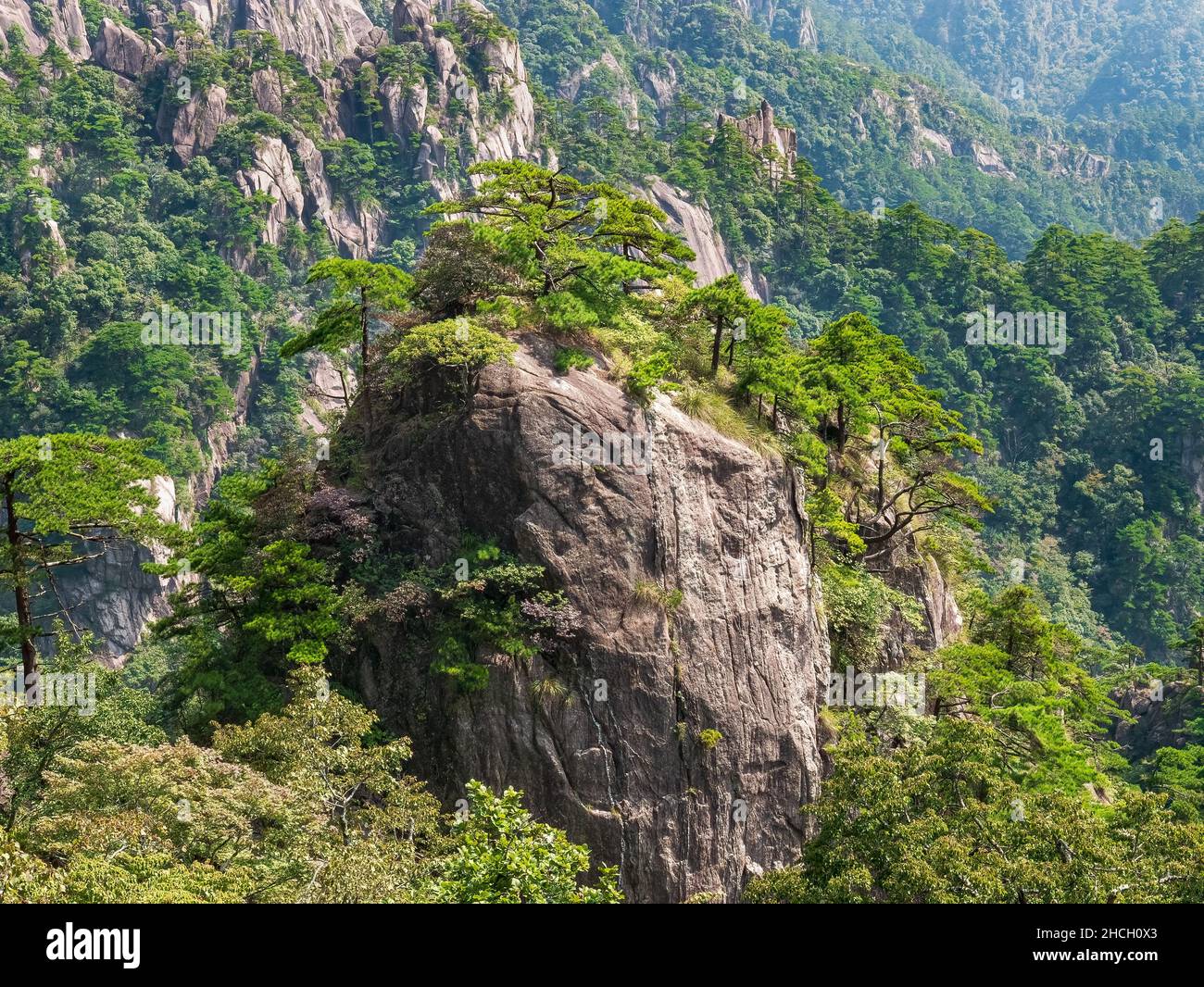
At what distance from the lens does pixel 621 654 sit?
2053 cm

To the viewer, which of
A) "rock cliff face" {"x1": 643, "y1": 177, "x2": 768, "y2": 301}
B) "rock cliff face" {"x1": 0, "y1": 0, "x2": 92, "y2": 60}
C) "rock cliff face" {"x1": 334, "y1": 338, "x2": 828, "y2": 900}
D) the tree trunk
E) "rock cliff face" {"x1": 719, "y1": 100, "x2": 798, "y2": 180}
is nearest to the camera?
the tree trunk

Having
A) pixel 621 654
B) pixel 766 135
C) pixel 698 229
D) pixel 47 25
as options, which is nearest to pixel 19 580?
pixel 621 654

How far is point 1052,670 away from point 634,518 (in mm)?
12892

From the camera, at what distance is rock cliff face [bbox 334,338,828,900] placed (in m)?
20.2

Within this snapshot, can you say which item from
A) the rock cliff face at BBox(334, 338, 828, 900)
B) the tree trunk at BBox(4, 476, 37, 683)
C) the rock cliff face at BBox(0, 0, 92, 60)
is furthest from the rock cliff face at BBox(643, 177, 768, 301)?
the tree trunk at BBox(4, 476, 37, 683)

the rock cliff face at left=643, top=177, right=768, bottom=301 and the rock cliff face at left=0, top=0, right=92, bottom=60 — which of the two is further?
the rock cliff face at left=0, top=0, right=92, bottom=60

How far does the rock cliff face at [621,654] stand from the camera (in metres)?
20.2

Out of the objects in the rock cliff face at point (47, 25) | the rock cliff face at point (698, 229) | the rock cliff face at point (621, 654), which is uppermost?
the rock cliff face at point (47, 25)

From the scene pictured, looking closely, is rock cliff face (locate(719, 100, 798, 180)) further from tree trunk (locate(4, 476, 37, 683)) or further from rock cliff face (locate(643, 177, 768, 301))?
tree trunk (locate(4, 476, 37, 683))

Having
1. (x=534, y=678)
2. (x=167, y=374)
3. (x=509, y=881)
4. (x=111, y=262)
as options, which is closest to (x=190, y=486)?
(x=167, y=374)

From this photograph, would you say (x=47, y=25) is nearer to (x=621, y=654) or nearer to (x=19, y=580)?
(x=19, y=580)

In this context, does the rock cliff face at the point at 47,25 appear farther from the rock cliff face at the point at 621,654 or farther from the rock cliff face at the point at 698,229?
the rock cliff face at the point at 621,654

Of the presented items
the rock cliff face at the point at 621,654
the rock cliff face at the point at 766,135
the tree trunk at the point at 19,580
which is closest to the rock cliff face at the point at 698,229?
the rock cliff face at the point at 766,135
